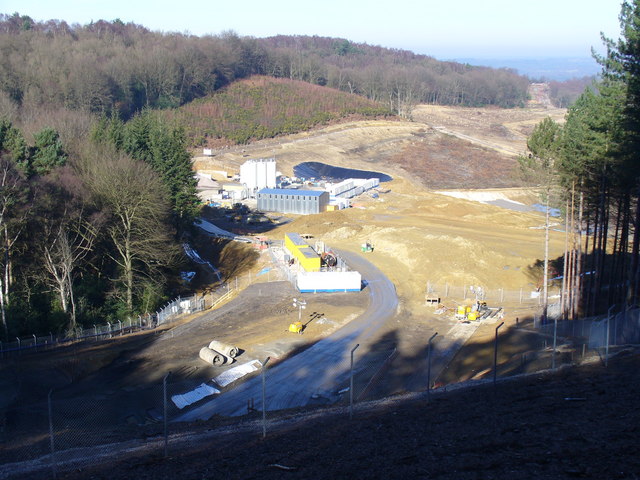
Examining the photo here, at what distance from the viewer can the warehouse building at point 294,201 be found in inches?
2176

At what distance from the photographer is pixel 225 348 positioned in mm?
23422

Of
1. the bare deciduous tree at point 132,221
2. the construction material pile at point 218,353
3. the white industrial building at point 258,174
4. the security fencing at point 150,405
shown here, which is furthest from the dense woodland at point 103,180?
the white industrial building at point 258,174

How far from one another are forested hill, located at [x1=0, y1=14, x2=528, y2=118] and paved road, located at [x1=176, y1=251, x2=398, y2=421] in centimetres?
5585

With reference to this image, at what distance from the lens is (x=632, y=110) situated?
19391mm

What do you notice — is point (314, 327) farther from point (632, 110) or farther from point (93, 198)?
point (632, 110)

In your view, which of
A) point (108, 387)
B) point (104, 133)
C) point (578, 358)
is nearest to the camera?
point (578, 358)

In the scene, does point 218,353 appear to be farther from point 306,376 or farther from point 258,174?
point 258,174

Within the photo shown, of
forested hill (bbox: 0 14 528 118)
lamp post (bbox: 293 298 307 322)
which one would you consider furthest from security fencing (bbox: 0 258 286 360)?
Result: forested hill (bbox: 0 14 528 118)

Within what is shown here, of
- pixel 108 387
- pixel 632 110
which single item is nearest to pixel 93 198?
pixel 108 387

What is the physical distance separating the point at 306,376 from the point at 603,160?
1379 centimetres

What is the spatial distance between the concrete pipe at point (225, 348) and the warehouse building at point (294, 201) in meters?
32.3

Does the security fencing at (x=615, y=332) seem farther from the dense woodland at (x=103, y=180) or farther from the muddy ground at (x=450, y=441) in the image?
the dense woodland at (x=103, y=180)

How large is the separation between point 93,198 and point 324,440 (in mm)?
21396

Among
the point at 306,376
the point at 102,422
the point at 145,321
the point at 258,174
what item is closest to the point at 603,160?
the point at 306,376
